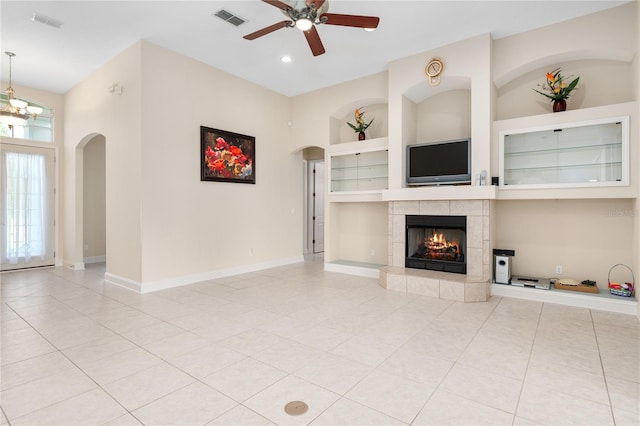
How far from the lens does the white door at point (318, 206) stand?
9102 millimetres

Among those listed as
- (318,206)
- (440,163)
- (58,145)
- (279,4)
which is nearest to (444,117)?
(440,163)

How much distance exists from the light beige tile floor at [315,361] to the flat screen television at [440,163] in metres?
1.88

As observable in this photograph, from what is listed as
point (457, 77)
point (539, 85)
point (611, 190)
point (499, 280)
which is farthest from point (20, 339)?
point (539, 85)

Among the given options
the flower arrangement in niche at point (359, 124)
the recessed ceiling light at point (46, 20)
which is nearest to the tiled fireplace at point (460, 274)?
the flower arrangement in niche at point (359, 124)

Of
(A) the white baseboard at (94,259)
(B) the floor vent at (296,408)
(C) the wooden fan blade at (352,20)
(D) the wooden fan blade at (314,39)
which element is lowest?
(B) the floor vent at (296,408)

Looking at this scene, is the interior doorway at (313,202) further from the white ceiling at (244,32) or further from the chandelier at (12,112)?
the chandelier at (12,112)

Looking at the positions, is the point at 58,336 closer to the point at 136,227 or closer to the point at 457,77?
the point at 136,227

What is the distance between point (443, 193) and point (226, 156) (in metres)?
3.80

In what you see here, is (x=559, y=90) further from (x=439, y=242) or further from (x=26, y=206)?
(x=26, y=206)

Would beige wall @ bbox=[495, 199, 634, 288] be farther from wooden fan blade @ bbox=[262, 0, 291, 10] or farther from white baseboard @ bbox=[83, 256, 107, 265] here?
white baseboard @ bbox=[83, 256, 107, 265]

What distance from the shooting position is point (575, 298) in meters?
4.16

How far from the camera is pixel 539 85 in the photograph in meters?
4.79

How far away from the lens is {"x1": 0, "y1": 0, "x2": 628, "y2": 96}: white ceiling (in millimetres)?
4047

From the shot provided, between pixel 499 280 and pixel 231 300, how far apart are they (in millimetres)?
3818
